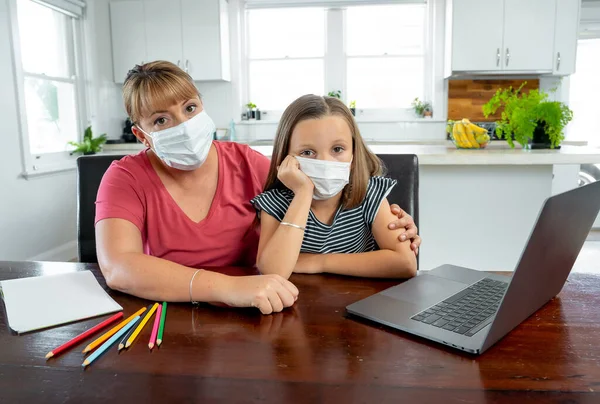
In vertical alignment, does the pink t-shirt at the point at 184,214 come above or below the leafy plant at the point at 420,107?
below

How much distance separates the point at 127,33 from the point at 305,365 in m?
4.46

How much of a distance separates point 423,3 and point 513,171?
9.43 feet

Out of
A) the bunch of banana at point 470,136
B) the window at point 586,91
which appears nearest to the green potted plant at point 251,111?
the bunch of banana at point 470,136

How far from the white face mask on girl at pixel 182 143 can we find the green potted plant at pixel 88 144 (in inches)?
121

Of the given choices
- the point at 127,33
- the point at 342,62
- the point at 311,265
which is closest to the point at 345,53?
the point at 342,62

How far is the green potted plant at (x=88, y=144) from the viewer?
12.8 feet

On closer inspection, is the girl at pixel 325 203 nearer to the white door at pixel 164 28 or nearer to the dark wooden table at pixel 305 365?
the dark wooden table at pixel 305 365

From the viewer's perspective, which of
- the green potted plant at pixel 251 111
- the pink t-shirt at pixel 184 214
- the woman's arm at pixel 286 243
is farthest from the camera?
the green potted plant at pixel 251 111

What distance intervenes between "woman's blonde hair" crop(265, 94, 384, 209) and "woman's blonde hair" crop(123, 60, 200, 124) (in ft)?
0.82

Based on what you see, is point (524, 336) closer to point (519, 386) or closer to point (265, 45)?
point (519, 386)

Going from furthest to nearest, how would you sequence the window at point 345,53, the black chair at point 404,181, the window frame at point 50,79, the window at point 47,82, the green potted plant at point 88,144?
the window at point 345,53, the green potted plant at point 88,144, the window at point 47,82, the window frame at point 50,79, the black chair at point 404,181

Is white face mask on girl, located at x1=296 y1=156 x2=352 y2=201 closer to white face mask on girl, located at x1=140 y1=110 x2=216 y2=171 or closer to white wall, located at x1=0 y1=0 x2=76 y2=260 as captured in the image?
white face mask on girl, located at x1=140 y1=110 x2=216 y2=171

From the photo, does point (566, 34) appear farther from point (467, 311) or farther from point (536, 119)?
point (467, 311)

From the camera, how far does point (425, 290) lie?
2.95 ft
